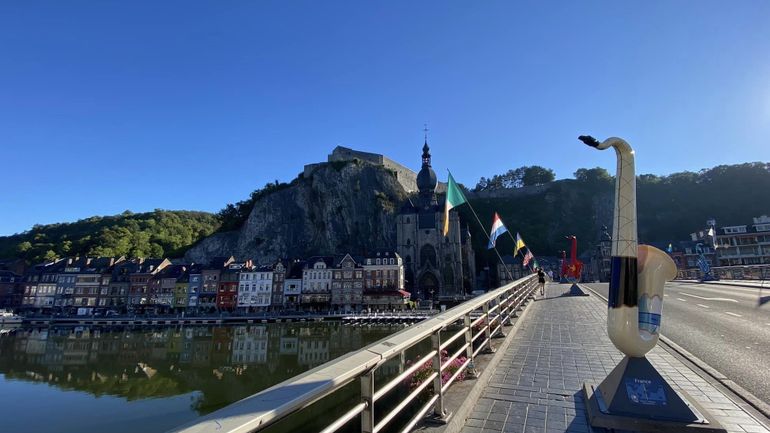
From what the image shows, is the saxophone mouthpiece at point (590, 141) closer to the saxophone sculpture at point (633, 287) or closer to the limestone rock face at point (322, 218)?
the saxophone sculpture at point (633, 287)

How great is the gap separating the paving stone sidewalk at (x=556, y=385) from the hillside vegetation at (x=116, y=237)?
108 metres

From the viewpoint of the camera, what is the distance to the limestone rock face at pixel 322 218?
86062 mm

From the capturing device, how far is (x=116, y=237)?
10106 centimetres

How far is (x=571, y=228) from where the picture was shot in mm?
Result: 102188

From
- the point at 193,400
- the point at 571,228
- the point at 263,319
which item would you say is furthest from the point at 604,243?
the point at 193,400

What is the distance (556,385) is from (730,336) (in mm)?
Answer: 6796

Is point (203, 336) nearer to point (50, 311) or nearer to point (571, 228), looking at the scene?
point (50, 311)

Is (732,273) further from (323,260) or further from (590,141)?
(323,260)

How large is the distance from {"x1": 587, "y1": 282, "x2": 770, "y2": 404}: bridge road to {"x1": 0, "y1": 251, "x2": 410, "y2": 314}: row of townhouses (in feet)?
163

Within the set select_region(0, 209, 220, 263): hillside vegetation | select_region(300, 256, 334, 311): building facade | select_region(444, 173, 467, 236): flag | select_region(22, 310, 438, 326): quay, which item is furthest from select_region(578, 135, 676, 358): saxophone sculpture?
select_region(0, 209, 220, 263): hillside vegetation

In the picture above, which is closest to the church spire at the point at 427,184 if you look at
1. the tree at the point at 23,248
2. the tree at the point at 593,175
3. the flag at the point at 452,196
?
the tree at the point at 593,175

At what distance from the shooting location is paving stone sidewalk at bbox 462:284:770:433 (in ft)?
14.0

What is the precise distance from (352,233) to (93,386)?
63986 mm

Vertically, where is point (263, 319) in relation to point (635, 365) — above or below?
below
